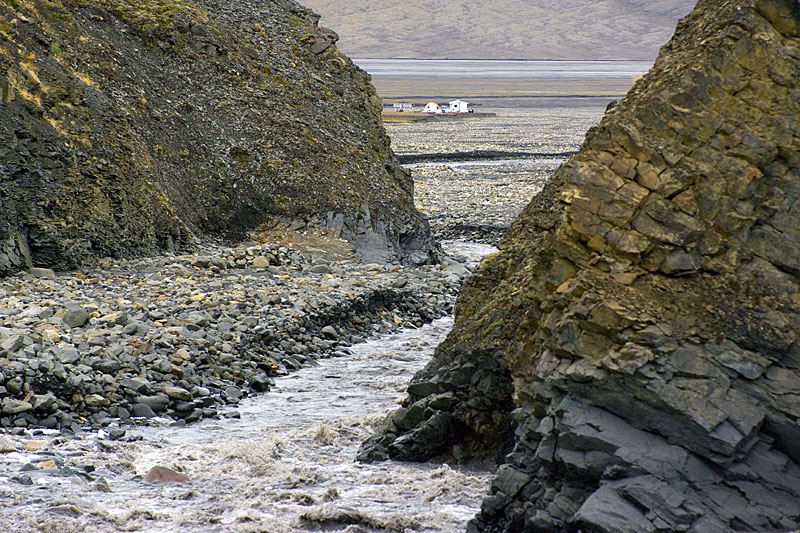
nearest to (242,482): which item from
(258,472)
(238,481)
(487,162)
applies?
(238,481)

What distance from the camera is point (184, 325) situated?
17.6 meters

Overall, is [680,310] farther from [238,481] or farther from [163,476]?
[163,476]

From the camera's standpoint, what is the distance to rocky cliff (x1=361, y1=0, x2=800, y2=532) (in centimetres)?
833

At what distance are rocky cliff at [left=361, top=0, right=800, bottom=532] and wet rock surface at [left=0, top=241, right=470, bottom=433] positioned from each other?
686 cm

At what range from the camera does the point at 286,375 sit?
56.5 feet

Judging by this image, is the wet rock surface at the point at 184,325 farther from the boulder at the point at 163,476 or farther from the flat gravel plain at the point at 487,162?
the flat gravel plain at the point at 487,162

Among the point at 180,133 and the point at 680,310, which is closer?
the point at 680,310

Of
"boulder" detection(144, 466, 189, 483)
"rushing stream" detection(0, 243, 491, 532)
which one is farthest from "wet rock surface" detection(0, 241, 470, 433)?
"boulder" detection(144, 466, 189, 483)

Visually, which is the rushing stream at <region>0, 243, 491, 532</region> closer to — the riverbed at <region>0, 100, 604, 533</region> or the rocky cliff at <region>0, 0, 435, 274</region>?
the riverbed at <region>0, 100, 604, 533</region>

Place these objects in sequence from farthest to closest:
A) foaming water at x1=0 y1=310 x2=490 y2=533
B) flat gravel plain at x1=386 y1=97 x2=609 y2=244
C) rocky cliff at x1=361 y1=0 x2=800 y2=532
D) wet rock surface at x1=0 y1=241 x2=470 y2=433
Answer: flat gravel plain at x1=386 y1=97 x2=609 y2=244
wet rock surface at x1=0 y1=241 x2=470 y2=433
foaming water at x1=0 y1=310 x2=490 y2=533
rocky cliff at x1=361 y1=0 x2=800 y2=532

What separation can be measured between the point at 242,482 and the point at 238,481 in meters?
0.06

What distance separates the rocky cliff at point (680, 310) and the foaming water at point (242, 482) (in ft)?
5.22

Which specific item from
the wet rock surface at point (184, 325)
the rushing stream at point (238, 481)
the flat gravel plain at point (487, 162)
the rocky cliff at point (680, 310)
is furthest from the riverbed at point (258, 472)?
the flat gravel plain at point (487, 162)

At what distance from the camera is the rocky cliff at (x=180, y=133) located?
21.6 m
